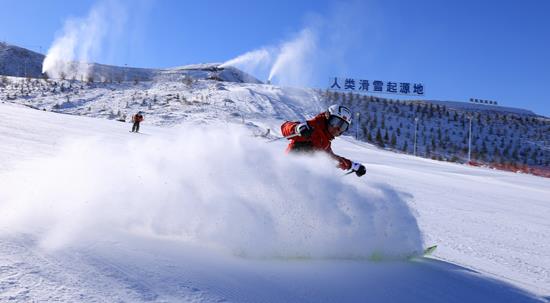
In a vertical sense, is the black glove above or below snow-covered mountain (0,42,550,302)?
above

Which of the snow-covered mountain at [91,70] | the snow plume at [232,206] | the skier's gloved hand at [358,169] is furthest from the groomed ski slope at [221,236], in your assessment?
the snow-covered mountain at [91,70]

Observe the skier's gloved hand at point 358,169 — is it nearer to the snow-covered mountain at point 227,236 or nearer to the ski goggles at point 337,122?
the snow-covered mountain at point 227,236

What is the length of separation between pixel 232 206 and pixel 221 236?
0.29 m

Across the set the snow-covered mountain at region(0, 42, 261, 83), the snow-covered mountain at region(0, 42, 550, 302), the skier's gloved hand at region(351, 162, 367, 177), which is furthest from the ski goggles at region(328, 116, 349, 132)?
the snow-covered mountain at region(0, 42, 261, 83)

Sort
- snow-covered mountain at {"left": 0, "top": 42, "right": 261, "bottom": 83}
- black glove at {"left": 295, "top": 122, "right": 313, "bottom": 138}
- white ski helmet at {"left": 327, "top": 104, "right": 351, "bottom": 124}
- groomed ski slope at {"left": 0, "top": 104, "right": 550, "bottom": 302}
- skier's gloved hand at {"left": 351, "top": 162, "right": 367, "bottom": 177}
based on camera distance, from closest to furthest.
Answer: groomed ski slope at {"left": 0, "top": 104, "right": 550, "bottom": 302} < skier's gloved hand at {"left": 351, "top": 162, "right": 367, "bottom": 177} < black glove at {"left": 295, "top": 122, "right": 313, "bottom": 138} < white ski helmet at {"left": 327, "top": 104, "right": 351, "bottom": 124} < snow-covered mountain at {"left": 0, "top": 42, "right": 261, "bottom": 83}

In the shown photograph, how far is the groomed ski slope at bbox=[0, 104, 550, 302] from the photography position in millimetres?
3171

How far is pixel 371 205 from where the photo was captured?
15.4 ft

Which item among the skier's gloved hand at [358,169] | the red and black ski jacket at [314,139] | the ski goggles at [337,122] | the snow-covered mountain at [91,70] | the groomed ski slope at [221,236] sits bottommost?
the groomed ski slope at [221,236]

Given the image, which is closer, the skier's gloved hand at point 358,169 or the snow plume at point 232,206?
the snow plume at point 232,206

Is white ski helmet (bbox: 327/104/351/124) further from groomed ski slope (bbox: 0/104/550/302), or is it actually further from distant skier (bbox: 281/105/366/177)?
groomed ski slope (bbox: 0/104/550/302)

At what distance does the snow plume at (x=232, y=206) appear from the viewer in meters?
4.30

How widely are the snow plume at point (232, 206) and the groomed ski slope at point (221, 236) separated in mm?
12

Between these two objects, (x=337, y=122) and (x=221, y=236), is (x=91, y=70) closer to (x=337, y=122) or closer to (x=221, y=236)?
(x=337, y=122)

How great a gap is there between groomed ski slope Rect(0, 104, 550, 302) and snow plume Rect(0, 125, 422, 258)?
0.04 feet
